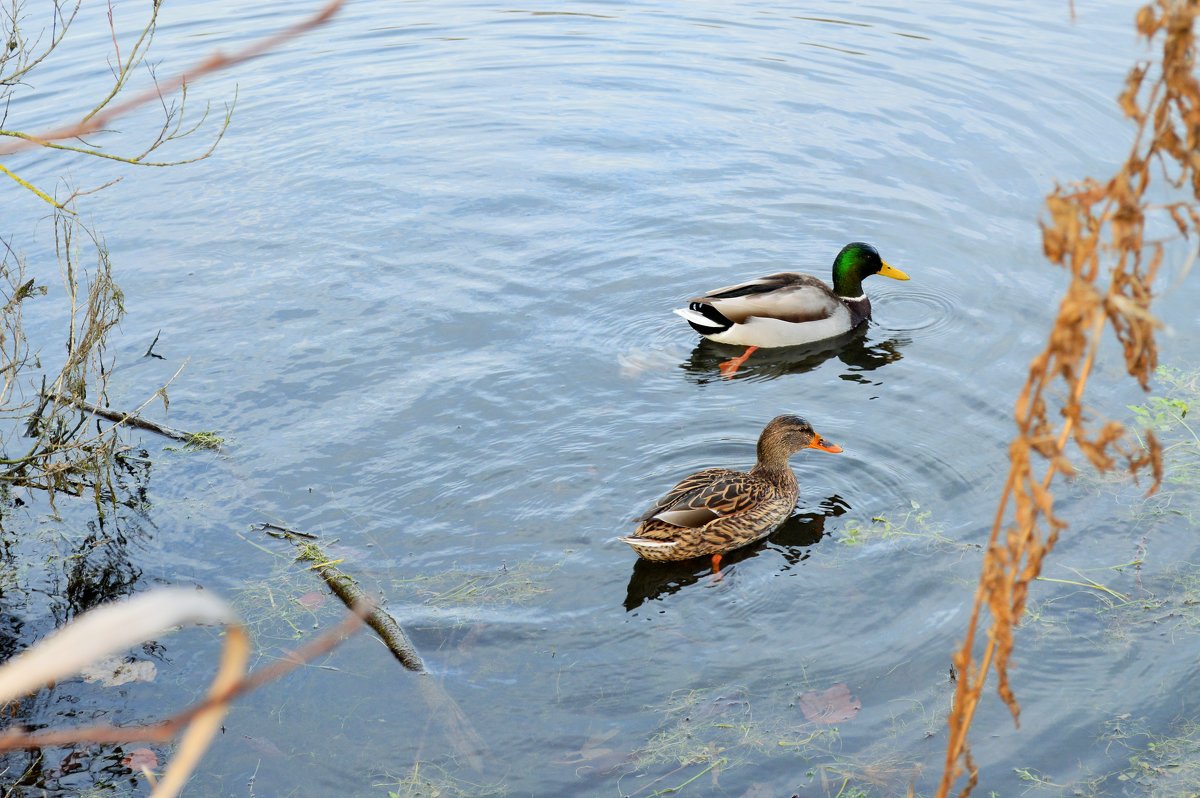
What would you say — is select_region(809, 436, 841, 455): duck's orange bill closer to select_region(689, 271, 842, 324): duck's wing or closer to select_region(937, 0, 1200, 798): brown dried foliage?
select_region(689, 271, 842, 324): duck's wing

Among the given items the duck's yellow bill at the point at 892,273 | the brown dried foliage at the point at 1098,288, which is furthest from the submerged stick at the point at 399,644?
the duck's yellow bill at the point at 892,273

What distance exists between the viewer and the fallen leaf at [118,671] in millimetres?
5395

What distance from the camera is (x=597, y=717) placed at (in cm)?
510

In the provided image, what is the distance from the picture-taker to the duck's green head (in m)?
9.27

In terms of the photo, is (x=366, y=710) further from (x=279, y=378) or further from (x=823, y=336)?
(x=823, y=336)

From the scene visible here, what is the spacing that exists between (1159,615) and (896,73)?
924 cm

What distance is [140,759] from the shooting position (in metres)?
4.95

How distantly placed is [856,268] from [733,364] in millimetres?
1471

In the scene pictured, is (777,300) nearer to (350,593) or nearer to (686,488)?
(686,488)

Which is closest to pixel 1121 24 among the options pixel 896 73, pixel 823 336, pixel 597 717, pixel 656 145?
pixel 896 73

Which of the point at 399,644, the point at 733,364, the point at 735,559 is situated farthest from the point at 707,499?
the point at 733,364

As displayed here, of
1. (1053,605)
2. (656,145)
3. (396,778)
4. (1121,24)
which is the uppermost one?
(1121,24)

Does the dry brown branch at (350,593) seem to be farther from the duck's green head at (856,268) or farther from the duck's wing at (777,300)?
the duck's green head at (856,268)

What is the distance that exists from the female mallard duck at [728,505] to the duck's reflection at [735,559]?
0.05 metres
